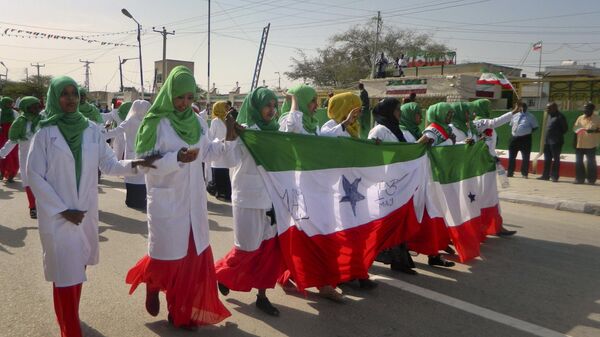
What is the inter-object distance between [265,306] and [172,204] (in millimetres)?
1182

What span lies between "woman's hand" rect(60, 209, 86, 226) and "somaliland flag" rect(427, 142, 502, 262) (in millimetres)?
3491

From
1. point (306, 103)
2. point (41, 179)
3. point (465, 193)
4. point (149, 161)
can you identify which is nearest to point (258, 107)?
point (306, 103)

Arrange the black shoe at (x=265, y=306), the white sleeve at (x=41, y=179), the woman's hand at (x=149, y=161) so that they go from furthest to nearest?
the black shoe at (x=265, y=306)
the woman's hand at (x=149, y=161)
the white sleeve at (x=41, y=179)

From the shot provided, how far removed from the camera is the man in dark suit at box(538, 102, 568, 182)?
12.2 m

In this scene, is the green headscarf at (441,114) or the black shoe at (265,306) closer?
the black shoe at (265,306)

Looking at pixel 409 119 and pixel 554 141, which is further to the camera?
pixel 554 141

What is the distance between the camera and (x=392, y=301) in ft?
14.3

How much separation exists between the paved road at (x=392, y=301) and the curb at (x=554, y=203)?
2.96m

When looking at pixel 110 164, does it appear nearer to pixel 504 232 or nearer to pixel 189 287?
pixel 189 287

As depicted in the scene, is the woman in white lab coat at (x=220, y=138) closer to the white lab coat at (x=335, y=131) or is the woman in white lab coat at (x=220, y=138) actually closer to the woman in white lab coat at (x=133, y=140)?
the woman in white lab coat at (x=133, y=140)

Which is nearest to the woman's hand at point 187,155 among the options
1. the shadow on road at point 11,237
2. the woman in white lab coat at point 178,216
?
the woman in white lab coat at point 178,216

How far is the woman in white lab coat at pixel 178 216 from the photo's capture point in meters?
3.57

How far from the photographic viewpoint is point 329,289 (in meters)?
4.36

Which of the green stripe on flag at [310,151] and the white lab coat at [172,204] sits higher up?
the green stripe on flag at [310,151]
